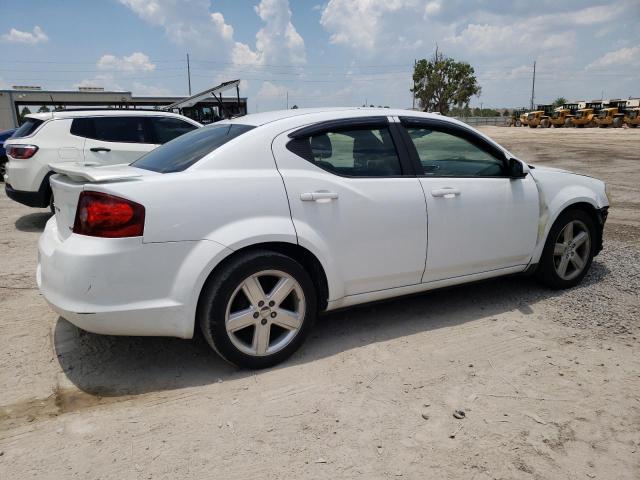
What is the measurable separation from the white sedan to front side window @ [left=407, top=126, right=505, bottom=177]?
0.04 feet

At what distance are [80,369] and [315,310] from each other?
1.53 meters

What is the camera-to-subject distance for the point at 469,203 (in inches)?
152

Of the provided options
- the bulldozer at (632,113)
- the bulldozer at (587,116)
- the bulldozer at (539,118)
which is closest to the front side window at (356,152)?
the bulldozer at (632,113)

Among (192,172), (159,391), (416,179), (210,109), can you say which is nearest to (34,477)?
(159,391)

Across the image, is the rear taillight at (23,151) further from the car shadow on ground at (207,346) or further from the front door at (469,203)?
the front door at (469,203)

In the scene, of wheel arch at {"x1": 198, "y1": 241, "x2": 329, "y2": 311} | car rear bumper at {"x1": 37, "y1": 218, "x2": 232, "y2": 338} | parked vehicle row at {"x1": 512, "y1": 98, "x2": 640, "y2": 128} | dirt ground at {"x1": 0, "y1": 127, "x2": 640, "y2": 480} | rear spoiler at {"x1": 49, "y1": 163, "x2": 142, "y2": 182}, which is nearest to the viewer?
dirt ground at {"x1": 0, "y1": 127, "x2": 640, "y2": 480}

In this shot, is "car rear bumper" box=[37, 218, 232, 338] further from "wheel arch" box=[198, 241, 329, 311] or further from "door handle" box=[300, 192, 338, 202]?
"door handle" box=[300, 192, 338, 202]

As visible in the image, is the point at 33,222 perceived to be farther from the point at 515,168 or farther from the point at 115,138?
the point at 515,168

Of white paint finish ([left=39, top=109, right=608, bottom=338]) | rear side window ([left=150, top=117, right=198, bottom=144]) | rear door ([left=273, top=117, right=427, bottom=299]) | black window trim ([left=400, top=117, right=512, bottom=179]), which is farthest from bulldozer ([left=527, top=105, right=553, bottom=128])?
rear door ([left=273, top=117, right=427, bottom=299])

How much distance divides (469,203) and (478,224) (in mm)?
183

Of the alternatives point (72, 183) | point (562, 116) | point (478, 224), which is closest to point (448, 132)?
point (478, 224)

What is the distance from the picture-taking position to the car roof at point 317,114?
3504 mm

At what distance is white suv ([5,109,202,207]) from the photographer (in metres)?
7.41

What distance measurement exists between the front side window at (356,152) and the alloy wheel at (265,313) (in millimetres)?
836
